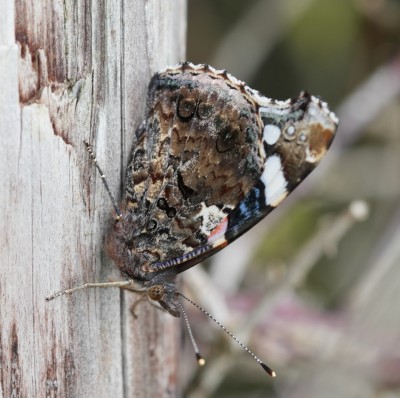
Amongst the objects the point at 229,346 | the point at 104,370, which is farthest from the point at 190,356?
the point at 104,370

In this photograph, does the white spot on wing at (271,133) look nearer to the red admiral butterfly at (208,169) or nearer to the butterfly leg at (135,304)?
the red admiral butterfly at (208,169)

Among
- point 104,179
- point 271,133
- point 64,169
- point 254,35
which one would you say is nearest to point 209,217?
point 271,133

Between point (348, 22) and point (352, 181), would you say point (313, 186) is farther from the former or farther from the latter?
point (348, 22)

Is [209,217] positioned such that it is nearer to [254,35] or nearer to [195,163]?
[195,163]

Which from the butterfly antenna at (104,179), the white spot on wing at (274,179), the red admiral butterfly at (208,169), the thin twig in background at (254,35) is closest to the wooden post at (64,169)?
the butterfly antenna at (104,179)

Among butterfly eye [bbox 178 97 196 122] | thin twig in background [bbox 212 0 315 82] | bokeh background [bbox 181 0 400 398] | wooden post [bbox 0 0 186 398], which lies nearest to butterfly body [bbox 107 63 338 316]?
butterfly eye [bbox 178 97 196 122]

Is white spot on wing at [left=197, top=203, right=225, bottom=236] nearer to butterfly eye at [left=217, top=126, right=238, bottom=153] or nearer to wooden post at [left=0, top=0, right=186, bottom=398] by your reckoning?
butterfly eye at [left=217, top=126, right=238, bottom=153]
